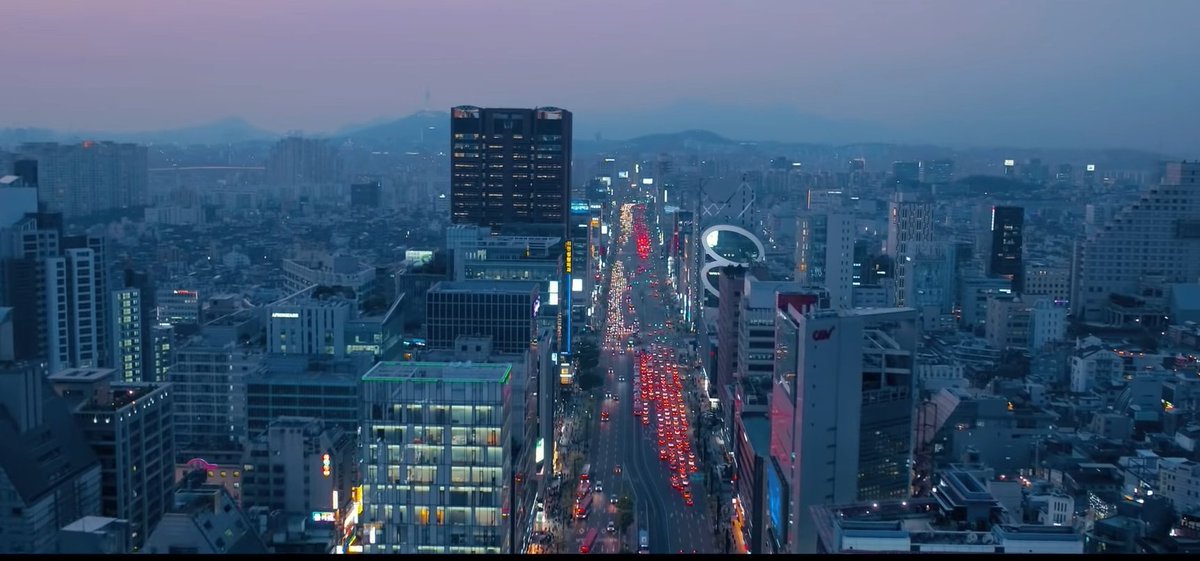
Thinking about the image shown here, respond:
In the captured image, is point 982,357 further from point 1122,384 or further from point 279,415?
point 279,415

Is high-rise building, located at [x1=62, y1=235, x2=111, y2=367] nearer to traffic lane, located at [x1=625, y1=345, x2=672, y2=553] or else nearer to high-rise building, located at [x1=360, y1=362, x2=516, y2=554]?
traffic lane, located at [x1=625, y1=345, x2=672, y2=553]

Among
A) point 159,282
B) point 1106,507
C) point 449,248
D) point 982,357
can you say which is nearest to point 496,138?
point 449,248

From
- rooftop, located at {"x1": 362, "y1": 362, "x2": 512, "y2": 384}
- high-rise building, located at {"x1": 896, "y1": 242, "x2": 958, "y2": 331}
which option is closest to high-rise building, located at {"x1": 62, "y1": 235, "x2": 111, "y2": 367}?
rooftop, located at {"x1": 362, "y1": 362, "x2": 512, "y2": 384}

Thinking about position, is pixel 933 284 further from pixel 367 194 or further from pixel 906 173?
pixel 367 194

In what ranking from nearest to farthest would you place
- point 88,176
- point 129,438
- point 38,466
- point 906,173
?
point 38,466 < point 129,438 < point 88,176 < point 906,173

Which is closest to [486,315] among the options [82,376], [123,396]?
[123,396]
